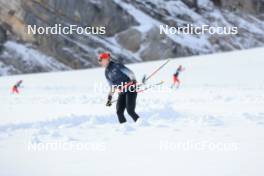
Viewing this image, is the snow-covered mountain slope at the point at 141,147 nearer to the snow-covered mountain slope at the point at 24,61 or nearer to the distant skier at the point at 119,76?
the distant skier at the point at 119,76

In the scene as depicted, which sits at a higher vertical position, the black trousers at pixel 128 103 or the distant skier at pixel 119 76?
the distant skier at pixel 119 76

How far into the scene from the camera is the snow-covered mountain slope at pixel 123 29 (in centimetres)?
5650

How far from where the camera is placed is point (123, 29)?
2352 inches

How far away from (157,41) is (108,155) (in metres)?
51.7

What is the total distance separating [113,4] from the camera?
60.8 metres

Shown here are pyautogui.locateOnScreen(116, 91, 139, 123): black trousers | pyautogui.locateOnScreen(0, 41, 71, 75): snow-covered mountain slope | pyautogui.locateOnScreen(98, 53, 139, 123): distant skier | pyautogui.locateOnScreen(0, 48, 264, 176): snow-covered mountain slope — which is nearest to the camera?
pyautogui.locateOnScreen(0, 48, 264, 176): snow-covered mountain slope

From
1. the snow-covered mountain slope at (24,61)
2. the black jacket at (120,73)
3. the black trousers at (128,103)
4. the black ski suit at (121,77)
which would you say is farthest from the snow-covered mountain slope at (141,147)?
the snow-covered mountain slope at (24,61)

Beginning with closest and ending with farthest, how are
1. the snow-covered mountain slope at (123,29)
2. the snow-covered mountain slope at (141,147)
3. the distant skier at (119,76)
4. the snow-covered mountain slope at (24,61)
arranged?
the snow-covered mountain slope at (141,147)
the distant skier at (119,76)
the snow-covered mountain slope at (24,61)
the snow-covered mountain slope at (123,29)

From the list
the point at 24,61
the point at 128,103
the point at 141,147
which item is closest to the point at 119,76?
the point at 128,103

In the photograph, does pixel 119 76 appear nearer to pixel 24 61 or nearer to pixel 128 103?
pixel 128 103

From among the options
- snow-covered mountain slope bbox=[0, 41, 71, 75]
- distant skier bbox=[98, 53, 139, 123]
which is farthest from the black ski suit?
snow-covered mountain slope bbox=[0, 41, 71, 75]

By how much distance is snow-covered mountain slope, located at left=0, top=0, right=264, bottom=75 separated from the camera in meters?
56.5

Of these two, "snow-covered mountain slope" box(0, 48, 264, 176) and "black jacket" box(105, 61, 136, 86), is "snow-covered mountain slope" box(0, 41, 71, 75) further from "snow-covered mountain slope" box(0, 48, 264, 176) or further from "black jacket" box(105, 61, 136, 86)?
"black jacket" box(105, 61, 136, 86)

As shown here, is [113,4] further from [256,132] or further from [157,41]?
[256,132]
